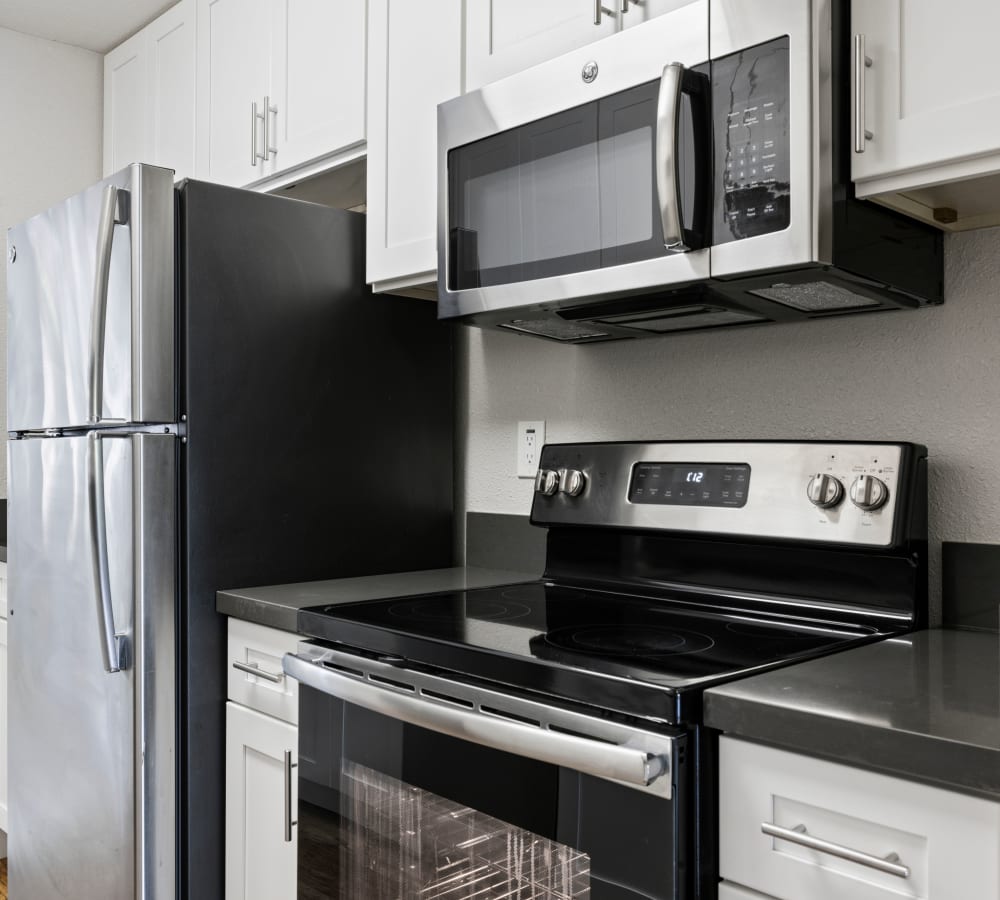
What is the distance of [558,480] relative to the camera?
1.81 metres

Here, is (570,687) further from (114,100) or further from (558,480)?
(114,100)

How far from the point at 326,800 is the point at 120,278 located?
1031 millimetres

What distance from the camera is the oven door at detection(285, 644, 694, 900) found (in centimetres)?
98

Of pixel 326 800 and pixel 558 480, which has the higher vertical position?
pixel 558 480

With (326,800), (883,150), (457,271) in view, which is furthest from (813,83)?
(326,800)

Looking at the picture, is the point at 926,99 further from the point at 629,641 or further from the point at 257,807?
the point at 257,807

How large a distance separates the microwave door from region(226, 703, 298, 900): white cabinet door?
3.51 feet

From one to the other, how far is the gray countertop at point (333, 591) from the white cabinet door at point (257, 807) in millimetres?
188

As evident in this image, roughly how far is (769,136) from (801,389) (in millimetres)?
509

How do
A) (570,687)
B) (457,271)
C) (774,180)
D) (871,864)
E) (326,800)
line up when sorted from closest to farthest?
(871,864) → (570,687) → (774,180) → (326,800) → (457,271)

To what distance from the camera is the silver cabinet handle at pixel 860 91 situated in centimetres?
119

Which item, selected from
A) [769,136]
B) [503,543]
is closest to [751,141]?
[769,136]

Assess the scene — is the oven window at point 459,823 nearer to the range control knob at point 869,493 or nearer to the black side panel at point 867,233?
the range control knob at point 869,493

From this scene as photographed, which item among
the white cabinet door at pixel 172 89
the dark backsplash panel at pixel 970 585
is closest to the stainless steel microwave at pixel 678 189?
the dark backsplash panel at pixel 970 585
